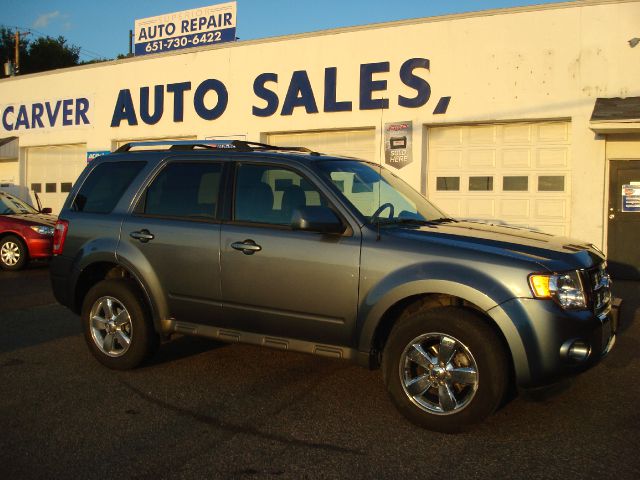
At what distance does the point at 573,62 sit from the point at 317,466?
10.3 m

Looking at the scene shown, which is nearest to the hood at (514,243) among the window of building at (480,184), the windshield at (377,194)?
the windshield at (377,194)

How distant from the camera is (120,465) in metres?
3.64

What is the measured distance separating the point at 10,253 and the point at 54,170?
8.36m

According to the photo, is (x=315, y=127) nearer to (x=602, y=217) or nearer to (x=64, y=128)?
(x=602, y=217)

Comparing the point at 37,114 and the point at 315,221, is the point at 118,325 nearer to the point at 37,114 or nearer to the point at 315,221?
the point at 315,221

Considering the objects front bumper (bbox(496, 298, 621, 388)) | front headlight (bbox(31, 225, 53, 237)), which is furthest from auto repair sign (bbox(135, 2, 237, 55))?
front bumper (bbox(496, 298, 621, 388))

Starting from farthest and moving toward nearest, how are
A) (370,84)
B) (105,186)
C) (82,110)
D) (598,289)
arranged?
(82,110) < (370,84) < (105,186) < (598,289)

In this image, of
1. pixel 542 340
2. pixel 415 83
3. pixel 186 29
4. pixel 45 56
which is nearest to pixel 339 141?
pixel 415 83

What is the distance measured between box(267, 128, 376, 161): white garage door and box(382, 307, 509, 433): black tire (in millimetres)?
9948

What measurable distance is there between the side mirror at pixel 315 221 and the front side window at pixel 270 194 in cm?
25

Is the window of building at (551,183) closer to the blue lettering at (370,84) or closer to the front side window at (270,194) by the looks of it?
the blue lettering at (370,84)

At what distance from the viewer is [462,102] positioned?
41.8 ft

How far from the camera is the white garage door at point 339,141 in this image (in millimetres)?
14234

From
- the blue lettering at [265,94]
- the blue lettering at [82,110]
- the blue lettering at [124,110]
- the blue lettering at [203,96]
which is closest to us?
the blue lettering at [265,94]
